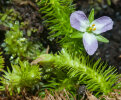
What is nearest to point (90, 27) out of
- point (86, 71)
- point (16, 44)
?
point (86, 71)

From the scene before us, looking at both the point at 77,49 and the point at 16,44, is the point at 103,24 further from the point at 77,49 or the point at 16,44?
the point at 16,44

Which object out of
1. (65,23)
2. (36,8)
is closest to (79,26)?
(65,23)

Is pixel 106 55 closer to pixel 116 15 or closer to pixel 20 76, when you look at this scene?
pixel 116 15

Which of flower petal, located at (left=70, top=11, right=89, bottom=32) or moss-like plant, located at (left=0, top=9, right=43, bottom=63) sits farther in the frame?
moss-like plant, located at (left=0, top=9, right=43, bottom=63)

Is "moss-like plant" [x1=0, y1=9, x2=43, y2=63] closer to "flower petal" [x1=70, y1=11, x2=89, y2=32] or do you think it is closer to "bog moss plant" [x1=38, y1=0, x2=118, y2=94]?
"bog moss plant" [x1=38, y1=0, x2=118, y2=94]

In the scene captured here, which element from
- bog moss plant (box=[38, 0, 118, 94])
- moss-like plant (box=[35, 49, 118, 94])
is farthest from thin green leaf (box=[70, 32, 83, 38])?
moss-like plant (box=[35, 49, 118, 94])

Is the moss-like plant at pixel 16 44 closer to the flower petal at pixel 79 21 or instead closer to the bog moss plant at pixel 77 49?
the bog moss plant at pixel 77 49

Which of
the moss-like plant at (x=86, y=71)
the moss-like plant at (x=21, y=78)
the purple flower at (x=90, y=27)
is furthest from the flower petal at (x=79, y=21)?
the moss-like plant at (x=21, y=78)

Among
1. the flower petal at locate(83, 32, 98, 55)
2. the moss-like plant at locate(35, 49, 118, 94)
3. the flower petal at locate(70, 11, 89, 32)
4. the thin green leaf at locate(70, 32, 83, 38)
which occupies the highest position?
the flower petal at locate(70, 11, 89, 32)
